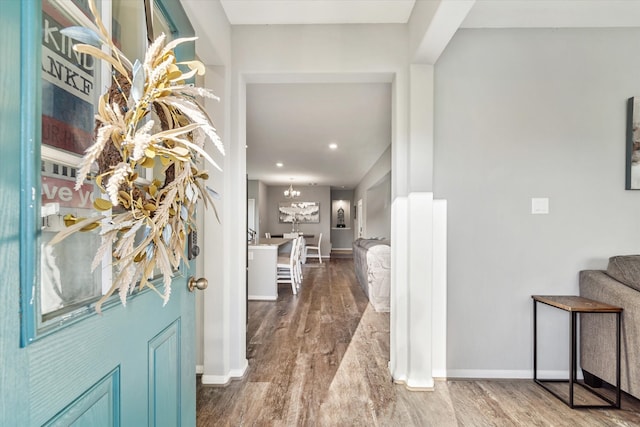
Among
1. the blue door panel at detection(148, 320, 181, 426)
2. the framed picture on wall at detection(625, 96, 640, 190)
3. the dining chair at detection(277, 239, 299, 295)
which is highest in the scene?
Result: the framed picture on wall at detection(625, 96, 640, 190)

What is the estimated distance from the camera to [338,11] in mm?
2223

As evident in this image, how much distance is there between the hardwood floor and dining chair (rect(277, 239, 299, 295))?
2020 millimetres

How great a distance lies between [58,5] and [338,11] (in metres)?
1.94

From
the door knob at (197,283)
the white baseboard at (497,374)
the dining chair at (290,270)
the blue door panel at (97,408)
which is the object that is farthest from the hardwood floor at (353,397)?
the dining chair at (290,270)

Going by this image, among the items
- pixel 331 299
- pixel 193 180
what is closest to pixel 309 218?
pixel 331 299

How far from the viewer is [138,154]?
656 millimetres

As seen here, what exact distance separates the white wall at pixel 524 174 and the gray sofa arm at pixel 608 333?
13 centimetres

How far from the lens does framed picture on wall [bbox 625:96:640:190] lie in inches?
91.7

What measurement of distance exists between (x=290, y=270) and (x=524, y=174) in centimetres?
374

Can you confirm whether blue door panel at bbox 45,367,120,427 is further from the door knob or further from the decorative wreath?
the door knob

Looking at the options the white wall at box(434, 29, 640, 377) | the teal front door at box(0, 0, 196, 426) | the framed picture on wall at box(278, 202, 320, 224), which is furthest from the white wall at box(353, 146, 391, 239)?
the teal front door at box(0, 0, 196, 426)

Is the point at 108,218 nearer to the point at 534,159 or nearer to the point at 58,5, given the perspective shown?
the point at 58,5

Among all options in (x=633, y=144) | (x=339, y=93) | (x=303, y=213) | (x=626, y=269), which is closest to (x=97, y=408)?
(x=626, y=269)

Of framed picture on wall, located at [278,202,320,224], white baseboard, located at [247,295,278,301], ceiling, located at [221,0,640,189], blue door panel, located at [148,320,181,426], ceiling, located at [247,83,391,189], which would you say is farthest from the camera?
framed picture on wall, located at [278,202,320,224]
